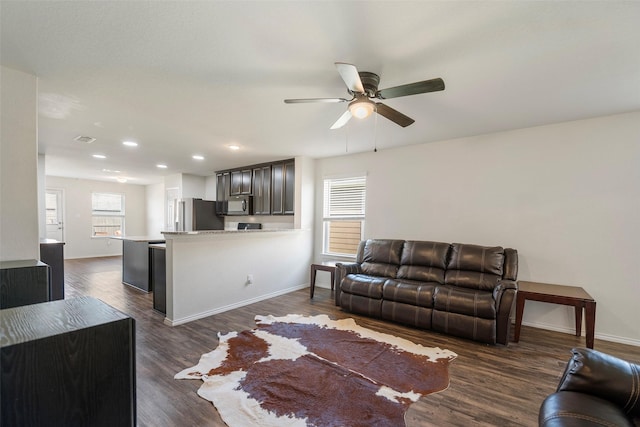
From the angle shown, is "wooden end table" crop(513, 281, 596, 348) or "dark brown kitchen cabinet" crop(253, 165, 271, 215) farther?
"dark brown kitchen cabinet" crop(253, 165, 271, 215)

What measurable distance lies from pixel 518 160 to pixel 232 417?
4126 millimetres

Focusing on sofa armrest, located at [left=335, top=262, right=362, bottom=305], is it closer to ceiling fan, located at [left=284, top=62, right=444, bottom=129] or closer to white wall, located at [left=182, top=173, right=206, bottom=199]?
ceiling fan, located at [left=284, top=62, right=444, bottom=129]

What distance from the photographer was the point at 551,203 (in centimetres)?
Result: 342

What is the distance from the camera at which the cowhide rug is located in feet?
6.16

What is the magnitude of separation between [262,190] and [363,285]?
10.5ft

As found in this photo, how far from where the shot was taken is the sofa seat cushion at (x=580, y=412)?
1.08m

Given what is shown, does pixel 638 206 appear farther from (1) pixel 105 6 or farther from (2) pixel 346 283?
(1) pixel 105 6

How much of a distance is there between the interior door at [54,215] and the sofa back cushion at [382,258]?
347 inches

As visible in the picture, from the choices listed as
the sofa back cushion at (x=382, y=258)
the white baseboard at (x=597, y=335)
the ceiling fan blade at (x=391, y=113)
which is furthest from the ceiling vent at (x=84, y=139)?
the white baseboard at (x=597, y=335)

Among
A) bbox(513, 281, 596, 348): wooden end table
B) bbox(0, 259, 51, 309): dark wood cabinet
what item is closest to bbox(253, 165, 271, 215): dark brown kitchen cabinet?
bbox(0, 259, 51, 309): dark wood cabinet

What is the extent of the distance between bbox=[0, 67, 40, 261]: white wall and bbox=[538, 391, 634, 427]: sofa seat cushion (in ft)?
11.6

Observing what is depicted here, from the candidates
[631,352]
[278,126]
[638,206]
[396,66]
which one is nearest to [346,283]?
[278,126]

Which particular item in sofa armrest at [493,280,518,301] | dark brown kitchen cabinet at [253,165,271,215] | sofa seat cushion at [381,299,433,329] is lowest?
sofa seat cushion at [381,299,433,329]

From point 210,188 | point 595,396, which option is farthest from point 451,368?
point 210,188
